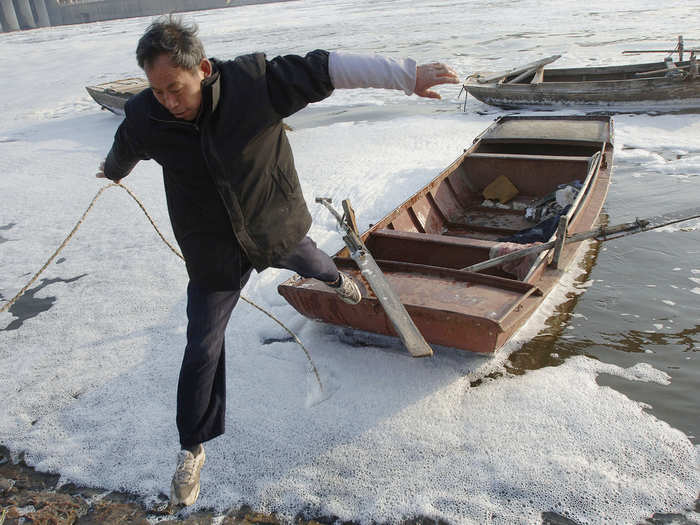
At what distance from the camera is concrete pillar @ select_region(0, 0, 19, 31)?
5188cm

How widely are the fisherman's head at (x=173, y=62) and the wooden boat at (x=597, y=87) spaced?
31.4 feet

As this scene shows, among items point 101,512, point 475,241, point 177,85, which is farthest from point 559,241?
point 101,512

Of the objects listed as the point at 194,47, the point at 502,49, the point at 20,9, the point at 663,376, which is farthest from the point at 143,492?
the point at 20,9

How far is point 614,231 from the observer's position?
3520mm

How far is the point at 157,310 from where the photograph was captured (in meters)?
4.52

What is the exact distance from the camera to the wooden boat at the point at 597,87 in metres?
9.48

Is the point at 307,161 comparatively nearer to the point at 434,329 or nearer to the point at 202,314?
the point at 434,329

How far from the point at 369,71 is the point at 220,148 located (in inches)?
25.7

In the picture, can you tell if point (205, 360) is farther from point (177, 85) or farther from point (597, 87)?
point (597, 87)

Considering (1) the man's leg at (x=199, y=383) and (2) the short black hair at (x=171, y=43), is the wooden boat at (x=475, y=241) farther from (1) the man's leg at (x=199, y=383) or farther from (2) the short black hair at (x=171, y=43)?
(2) the short black hair at (x=171, y=43)

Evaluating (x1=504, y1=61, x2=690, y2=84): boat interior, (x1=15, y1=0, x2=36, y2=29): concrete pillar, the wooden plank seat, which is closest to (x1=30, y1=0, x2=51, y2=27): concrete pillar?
(x1=15, y1=0, x2=36, y2=29): concrete pillar

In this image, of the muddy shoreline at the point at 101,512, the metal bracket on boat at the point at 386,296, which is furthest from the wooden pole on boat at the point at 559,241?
the muddy shoreline at the point at 101,512

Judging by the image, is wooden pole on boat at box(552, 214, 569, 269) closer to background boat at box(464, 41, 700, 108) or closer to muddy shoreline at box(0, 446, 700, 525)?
muddy shoreline at box(0, 446, 700, 525)

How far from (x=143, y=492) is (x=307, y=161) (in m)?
6.33
